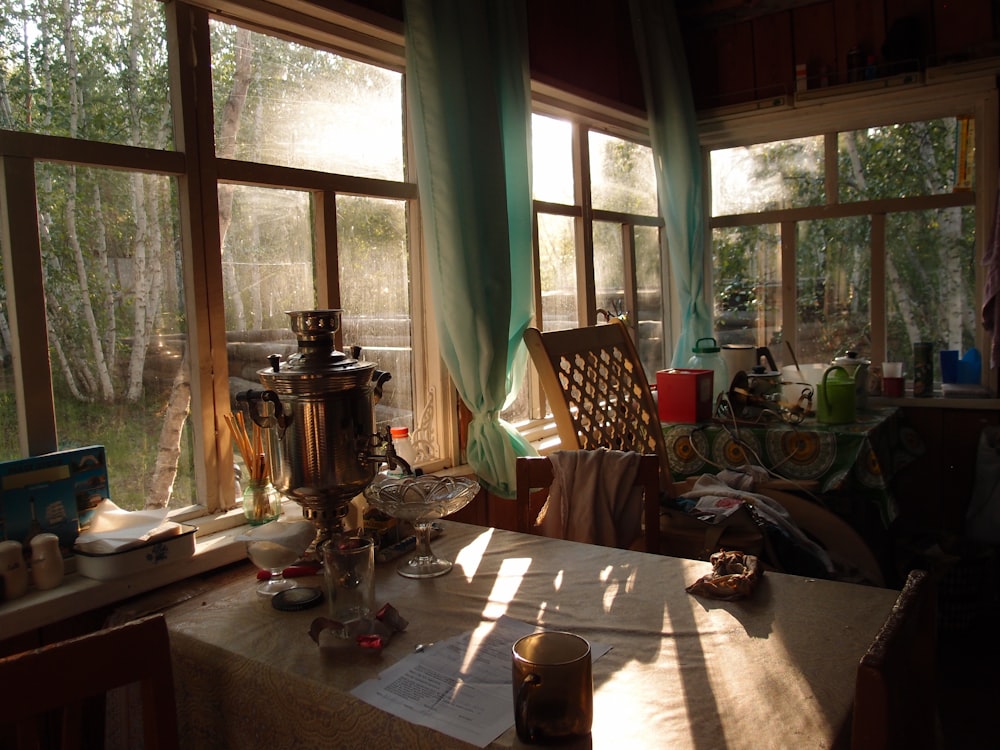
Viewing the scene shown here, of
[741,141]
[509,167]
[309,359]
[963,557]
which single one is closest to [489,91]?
[509,167]

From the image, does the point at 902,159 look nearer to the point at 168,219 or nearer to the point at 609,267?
the point at 609,267

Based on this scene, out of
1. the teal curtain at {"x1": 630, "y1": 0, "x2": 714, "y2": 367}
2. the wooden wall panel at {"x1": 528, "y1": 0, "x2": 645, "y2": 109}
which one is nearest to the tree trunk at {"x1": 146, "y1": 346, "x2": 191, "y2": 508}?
the wooden wall panel at {"x1": 528, "y1": 0, "x2": 645, "y2": 109}

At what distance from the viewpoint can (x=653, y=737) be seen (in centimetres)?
87

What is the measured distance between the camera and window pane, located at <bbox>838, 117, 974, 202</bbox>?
3.43 m

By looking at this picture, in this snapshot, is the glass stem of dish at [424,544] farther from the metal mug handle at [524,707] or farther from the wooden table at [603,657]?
the metal mug handle at [524,707]

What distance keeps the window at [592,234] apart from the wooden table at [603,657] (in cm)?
166

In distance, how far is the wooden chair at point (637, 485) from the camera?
173 cm

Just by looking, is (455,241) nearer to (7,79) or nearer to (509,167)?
(509,167)

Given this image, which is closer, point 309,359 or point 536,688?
point 536,688

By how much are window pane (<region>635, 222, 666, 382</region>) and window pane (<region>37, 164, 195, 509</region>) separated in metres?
2.53

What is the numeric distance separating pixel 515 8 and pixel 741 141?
193 cm

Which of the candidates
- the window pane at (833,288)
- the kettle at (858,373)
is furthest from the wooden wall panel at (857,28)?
the kettle at (858,373)

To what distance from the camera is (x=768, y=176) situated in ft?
12.9

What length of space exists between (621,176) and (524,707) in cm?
317
